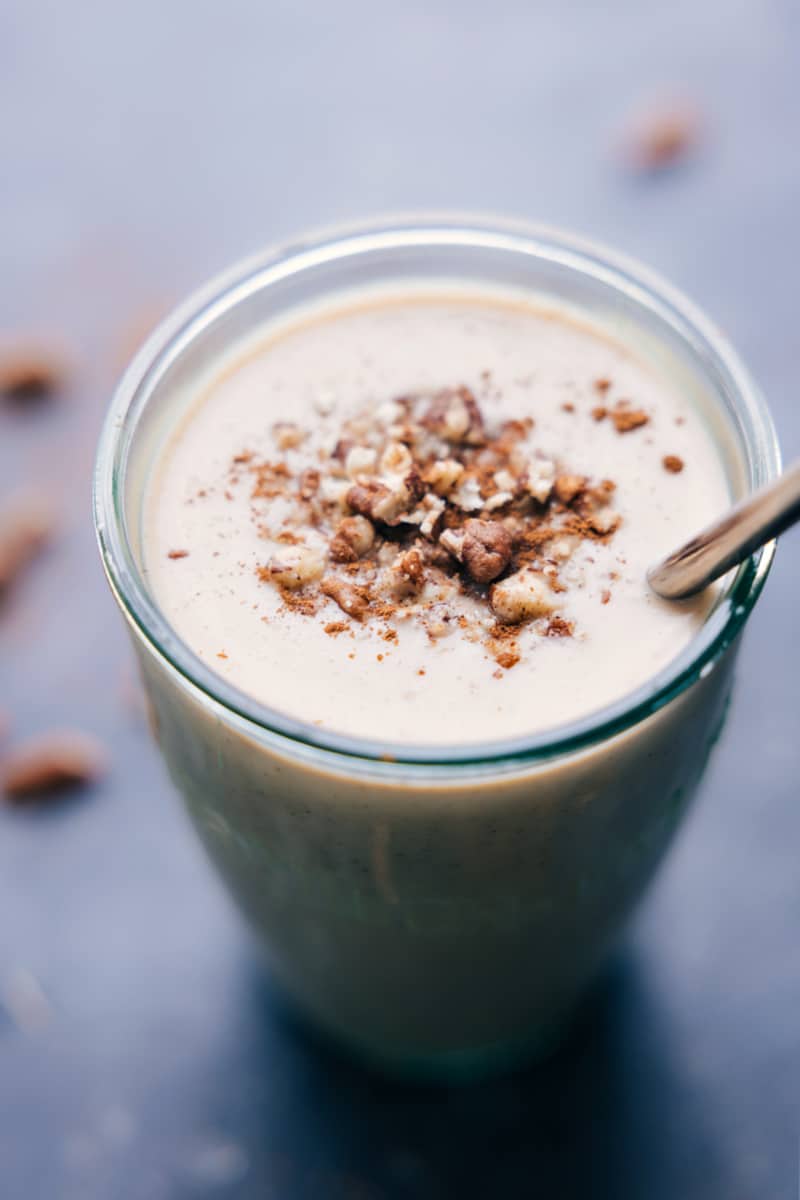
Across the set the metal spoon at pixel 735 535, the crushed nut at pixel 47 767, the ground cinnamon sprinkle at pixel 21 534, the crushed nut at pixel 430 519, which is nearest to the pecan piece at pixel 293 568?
the crushed nut at pixel 430 519

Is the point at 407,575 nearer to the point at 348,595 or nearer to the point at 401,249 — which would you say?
the point at 348,595

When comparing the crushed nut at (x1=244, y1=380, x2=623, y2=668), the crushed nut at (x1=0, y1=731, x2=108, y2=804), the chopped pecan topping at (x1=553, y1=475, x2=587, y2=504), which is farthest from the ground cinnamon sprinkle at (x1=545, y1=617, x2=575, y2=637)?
the crushed nut at (x1=0, y1=731, x2=108, y2=804)

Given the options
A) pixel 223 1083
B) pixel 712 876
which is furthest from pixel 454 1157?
pixel 712 876

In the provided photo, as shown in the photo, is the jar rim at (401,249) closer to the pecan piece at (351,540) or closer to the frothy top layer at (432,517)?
the frothy top layer at (432,517)

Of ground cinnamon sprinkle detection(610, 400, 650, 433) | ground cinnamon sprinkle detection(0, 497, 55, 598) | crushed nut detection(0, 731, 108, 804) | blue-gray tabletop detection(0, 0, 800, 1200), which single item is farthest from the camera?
ground cinnamon sprinkle detection(0, 497, 55, 598)

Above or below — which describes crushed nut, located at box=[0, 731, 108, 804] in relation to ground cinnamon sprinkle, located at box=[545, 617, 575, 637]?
below

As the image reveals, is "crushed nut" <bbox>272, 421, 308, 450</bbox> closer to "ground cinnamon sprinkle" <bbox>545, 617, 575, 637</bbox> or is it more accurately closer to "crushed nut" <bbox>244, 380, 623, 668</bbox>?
"crushed nut" <bbox>244, 380, 623, 668</bbox>

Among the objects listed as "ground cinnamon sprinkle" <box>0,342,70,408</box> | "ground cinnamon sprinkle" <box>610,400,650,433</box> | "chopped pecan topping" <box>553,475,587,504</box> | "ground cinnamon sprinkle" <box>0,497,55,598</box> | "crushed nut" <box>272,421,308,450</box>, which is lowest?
"ground cinnamon sprinkle" <box>0,497,55,598</box>
